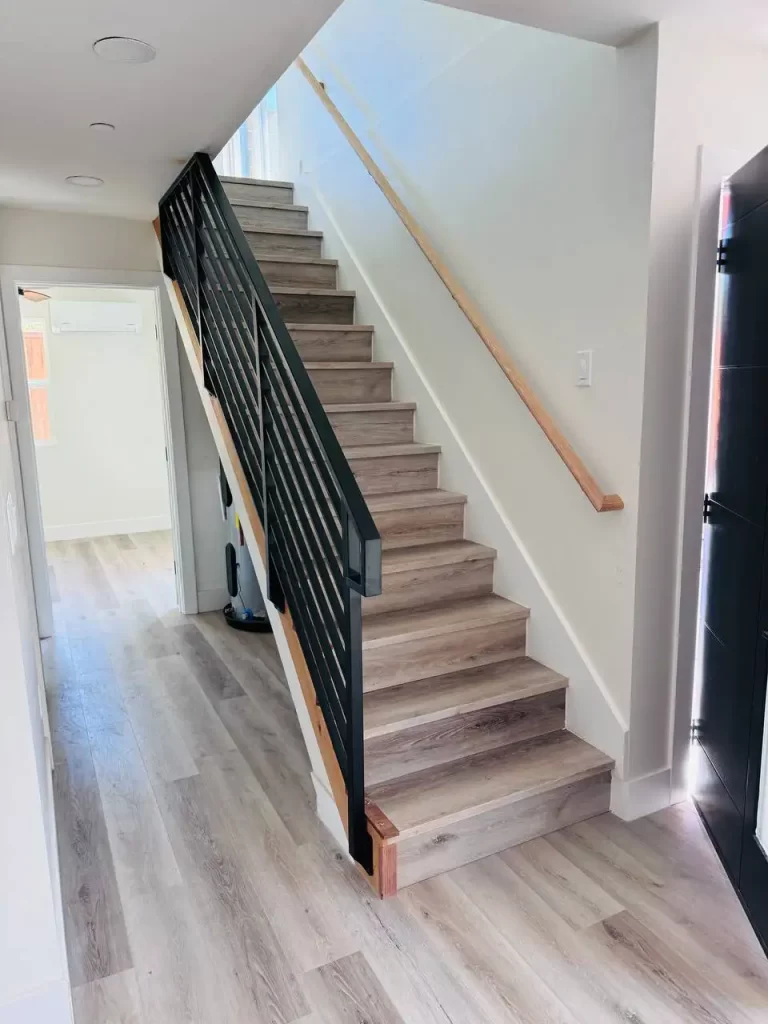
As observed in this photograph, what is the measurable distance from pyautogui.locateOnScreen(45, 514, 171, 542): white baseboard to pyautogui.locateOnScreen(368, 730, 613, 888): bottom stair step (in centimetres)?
530

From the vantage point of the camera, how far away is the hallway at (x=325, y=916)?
167 centimetres

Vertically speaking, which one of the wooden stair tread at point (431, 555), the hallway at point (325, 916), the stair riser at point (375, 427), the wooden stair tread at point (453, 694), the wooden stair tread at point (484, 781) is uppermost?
the stair riser at point (375, 427)

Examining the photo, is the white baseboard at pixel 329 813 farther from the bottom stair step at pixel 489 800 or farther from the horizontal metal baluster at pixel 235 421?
the horizontal metal baluster at pixel 235 421

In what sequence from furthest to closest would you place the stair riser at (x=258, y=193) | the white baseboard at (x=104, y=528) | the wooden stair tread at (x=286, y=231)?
the white baseboard at (x=104, y=528)
the stair riser at (x=258, y=193)
the wooden stair tread at (x=286, y=231)

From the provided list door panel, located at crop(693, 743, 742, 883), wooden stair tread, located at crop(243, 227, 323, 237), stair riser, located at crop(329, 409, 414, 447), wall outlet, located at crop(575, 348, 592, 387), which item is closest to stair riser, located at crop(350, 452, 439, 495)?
stair riser, located at crop(329, 409, 414, 447)

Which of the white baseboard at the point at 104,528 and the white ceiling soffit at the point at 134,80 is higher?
the white ceiling soffit at the point at 134,80

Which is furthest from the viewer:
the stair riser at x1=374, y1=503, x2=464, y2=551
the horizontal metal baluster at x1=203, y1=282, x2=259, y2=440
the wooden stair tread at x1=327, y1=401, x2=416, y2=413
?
the wooden stair tread at x1=327, y1=401, x2=416, y2=413

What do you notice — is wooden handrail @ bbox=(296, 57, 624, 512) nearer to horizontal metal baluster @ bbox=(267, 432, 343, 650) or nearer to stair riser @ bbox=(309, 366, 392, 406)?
stair riser @ bbox=(309, 366, 392, 406)

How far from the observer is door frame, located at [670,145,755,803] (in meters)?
2.10

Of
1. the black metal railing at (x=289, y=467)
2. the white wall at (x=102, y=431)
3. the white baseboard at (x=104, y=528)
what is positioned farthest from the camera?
the white baseboard at (x=104, y=528)

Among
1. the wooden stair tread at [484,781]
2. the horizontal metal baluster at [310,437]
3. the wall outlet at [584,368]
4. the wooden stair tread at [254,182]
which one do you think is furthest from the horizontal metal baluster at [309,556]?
the wooden stair tread at [254,182]

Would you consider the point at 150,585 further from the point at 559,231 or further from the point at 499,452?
the point at 559,231

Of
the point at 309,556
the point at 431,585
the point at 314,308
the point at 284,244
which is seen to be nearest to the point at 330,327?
the point at 314,308

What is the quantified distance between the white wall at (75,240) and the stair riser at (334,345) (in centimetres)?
118
